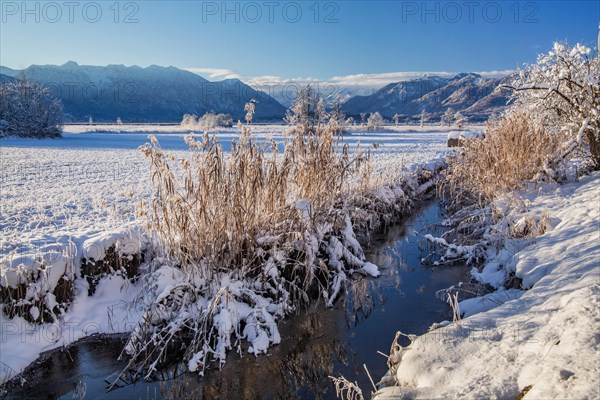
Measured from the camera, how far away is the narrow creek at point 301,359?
373cm

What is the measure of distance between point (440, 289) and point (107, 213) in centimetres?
531

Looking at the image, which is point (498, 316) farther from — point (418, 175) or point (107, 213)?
point (418, 175)

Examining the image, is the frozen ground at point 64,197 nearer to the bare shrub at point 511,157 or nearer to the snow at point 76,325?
the snow at point 76,325

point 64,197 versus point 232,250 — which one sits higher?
point 64,197

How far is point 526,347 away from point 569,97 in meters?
7.47

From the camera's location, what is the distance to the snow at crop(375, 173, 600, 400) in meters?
2.03

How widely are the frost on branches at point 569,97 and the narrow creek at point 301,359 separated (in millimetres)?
4286

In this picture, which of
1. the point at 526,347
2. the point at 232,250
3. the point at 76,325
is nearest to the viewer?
the point at 526,347

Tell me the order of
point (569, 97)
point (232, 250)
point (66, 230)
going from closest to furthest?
point (232, 250)
point (66, 230)
point (569, 97)

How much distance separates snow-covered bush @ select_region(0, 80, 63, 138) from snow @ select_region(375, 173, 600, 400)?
35531mm

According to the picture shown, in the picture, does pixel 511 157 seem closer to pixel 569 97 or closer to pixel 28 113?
pixel 569 97

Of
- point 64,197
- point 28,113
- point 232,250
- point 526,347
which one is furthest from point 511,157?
point 28,113

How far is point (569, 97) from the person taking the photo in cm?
824

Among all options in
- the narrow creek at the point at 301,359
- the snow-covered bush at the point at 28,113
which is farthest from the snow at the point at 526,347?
the snow-covered bush at the point at 28,113
